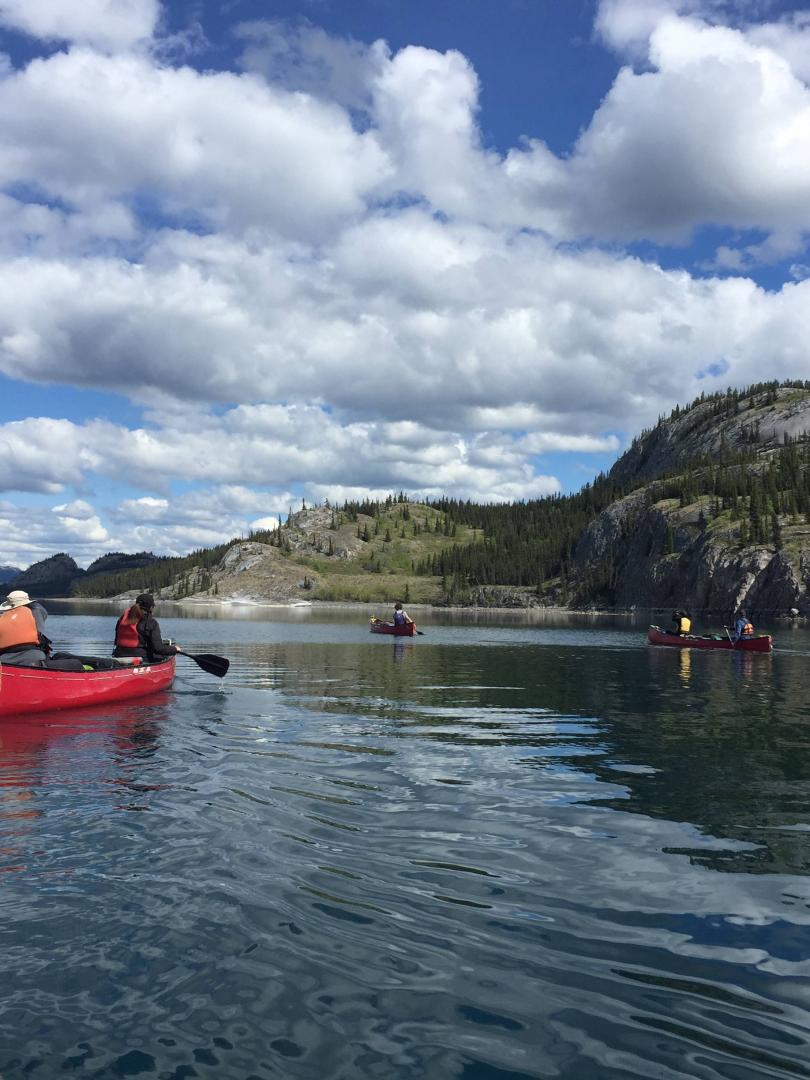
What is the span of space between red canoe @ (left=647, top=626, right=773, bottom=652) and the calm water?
4308 centimetres

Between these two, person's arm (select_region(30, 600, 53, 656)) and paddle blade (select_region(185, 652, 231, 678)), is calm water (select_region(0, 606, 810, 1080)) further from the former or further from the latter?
paddle blade (select_region(185, 652, 231, 678))

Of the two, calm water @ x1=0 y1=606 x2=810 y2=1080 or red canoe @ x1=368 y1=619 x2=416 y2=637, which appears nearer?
calm water @ x1=0 y1=606 x2=810 y2=1080

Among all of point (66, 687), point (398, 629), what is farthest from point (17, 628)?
point (398, 629)

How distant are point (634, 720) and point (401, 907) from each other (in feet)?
64.0

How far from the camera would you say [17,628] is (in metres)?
25.2

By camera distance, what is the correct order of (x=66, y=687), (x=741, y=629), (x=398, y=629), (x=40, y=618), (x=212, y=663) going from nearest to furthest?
(x=40, y=618) → (x=66, y=687) → (x=212, y=663) → (x=741, y=629) → (x=398, y=629)

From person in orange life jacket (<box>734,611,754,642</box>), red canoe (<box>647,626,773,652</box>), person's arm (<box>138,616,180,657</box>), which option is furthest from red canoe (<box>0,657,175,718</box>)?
person in orange life jacket (<box>734,611,754,642</box>)

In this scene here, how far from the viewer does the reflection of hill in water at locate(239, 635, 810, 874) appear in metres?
15.1

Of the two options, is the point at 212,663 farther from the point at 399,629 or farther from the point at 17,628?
the point at 399,629

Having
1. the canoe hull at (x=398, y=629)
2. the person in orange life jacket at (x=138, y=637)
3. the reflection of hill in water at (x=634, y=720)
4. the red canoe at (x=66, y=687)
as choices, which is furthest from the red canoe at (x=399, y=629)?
the red canoe at (x=66, y=687)

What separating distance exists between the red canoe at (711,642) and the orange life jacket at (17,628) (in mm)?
53982

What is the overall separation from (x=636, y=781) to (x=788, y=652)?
55185 millimetres

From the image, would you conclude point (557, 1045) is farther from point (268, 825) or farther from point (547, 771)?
point (547, 771)

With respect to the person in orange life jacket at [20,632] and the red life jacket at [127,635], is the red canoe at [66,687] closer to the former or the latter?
the person in orange life jacket at [20,632]
